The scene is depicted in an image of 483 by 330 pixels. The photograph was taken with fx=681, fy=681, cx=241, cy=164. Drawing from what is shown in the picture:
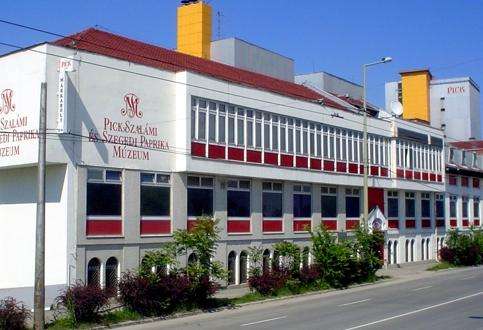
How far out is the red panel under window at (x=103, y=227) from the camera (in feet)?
79.9

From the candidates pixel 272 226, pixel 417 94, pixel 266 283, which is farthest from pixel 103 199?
pixel 417 94

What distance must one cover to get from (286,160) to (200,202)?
20.1 ft

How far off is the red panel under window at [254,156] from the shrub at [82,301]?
42.7 ft

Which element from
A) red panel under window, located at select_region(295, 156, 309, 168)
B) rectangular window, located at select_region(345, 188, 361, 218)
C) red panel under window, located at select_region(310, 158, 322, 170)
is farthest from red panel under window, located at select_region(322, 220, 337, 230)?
red panel under window, located at select_region(295, 156, 309, 168)

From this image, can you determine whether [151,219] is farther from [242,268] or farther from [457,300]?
[457,300]

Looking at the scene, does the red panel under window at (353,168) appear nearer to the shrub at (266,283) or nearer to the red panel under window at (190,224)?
the red panel under window at (190,224)

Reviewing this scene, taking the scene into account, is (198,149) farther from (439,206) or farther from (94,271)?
(439,206)

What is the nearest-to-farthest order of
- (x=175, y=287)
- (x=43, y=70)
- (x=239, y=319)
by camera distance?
(x=239, y=319) → (x=175, y=287) → (x=43, y=70)

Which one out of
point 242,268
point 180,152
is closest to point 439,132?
point 242,268

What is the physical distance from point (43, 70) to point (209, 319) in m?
10.2

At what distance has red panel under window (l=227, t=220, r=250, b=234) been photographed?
30553mm

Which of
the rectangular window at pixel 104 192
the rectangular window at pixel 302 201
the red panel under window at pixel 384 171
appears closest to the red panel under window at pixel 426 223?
the red panel under window at pixel 384 171

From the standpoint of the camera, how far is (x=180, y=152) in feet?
91.0

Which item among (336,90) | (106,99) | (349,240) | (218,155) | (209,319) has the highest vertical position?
(336,90)
